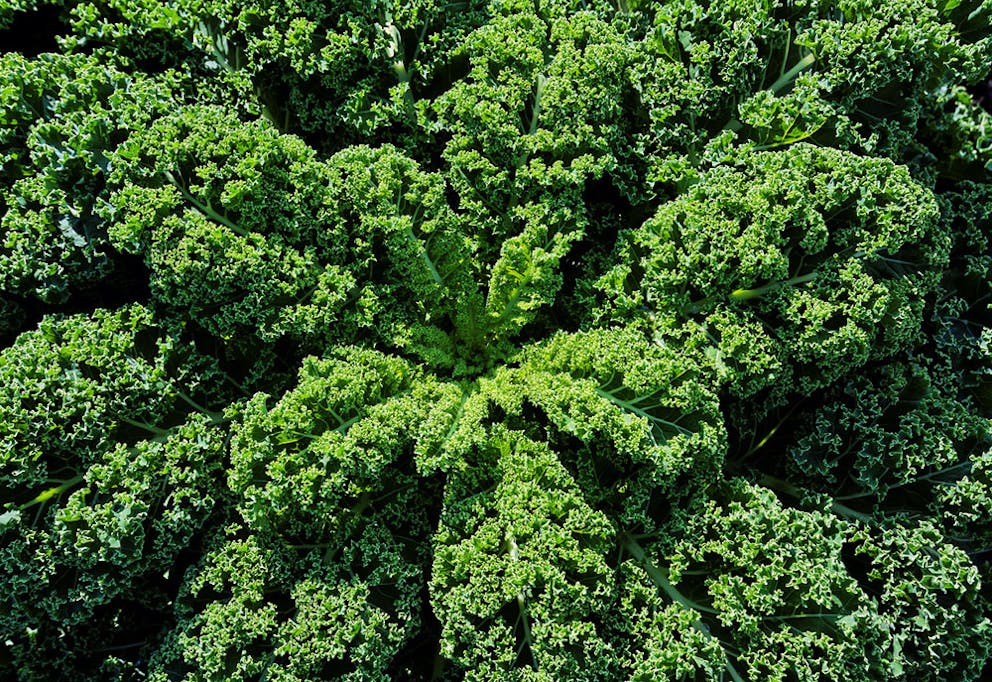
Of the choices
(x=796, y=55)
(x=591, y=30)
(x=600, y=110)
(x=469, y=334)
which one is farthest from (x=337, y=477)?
(x=796, y=55)

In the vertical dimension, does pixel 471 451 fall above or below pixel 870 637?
above

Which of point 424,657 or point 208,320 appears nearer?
point 208,320

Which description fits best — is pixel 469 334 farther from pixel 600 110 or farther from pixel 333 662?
pixel 333 662

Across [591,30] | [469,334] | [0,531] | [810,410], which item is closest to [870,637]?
[810,410]

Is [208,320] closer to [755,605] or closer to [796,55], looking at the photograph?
[755,605]

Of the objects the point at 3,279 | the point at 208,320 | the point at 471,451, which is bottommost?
the point at 471,451

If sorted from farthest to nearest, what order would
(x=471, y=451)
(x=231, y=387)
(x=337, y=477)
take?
1. (x=231, y=387)
2. (x=471, y=451)
3. (x=337, y=477)

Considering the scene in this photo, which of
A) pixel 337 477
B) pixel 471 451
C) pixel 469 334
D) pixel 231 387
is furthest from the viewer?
pixel 469 334
